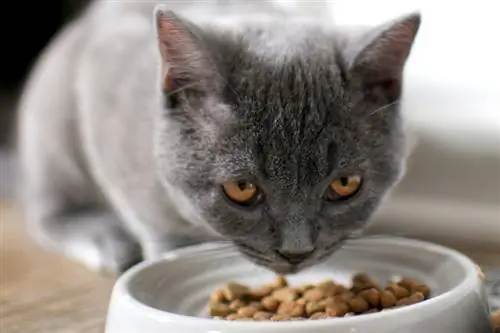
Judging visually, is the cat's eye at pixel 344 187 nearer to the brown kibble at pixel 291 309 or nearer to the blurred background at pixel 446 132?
the brown kibble at pixel 291 309

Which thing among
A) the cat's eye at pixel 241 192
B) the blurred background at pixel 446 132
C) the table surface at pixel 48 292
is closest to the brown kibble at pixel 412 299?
the cat's eye at pixel 241 192

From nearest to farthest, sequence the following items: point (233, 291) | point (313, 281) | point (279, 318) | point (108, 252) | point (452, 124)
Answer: point (279, 318), point (233, 291), point (313, 281), point (108, 252), point (452, 124)

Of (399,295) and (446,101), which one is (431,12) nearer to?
(446,101)

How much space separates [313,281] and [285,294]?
0.14 metres

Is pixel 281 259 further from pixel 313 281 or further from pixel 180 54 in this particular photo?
pixel 180 54

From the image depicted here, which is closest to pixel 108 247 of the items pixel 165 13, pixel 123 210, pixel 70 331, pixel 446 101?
pixel 123 210

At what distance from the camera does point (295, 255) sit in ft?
3.21

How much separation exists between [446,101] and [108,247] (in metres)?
0.77

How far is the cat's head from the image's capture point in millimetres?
961

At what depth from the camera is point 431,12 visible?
1718mm

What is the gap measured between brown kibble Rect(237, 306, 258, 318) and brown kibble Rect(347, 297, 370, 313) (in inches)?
4.5

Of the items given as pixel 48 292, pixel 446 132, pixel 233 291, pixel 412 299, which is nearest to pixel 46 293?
pixel 48 292

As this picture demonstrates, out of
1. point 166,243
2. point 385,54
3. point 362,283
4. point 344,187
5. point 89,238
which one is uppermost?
point 385,54

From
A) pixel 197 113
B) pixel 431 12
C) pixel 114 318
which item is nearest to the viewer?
pixel 114 318
